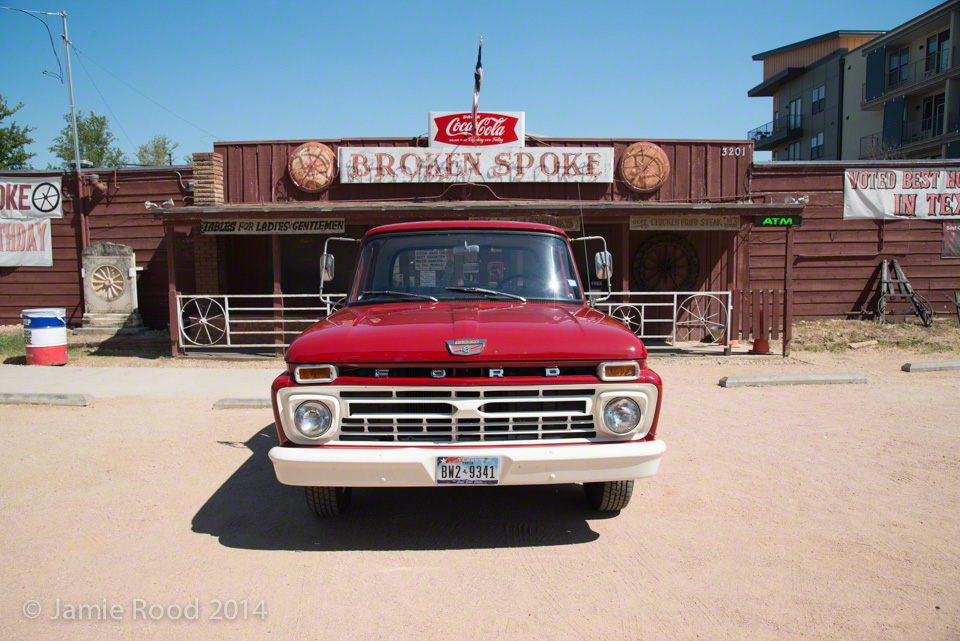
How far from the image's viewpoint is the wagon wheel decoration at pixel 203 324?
1120 centimetres

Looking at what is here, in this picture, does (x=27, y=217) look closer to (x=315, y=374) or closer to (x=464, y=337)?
(x=315, y=374)

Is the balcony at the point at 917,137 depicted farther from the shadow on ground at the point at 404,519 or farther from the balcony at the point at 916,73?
the shadow on ground at the point at 404,519

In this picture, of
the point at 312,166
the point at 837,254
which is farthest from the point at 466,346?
the point at 837,254

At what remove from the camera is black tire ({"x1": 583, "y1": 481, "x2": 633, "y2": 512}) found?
393 centimetres

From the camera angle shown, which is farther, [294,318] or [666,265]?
[666,265]

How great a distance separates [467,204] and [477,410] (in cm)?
817

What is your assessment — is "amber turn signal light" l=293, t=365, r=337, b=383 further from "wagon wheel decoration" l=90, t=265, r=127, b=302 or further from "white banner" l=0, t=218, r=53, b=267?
"white banner" l=0, t=218, r=53, b=267

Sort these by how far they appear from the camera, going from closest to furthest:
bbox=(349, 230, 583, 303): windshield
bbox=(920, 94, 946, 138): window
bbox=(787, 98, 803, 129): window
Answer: bbox=(349, 230, 583, 303): windshield < bbox=(920, 94, 946, 138): window < bbox=(787, 98, 803, 129): window

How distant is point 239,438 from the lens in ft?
20.5

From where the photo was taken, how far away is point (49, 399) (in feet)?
25.2

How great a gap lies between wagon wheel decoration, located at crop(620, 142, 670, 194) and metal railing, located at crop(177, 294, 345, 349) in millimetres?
6118

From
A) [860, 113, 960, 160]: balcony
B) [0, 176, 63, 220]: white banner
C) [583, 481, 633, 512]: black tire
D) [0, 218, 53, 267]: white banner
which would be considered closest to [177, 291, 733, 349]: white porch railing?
[0, 218, 53, 267]: white banner

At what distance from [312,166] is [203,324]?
12.1 feet

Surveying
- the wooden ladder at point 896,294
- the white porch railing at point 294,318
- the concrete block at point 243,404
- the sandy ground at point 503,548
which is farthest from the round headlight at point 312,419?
the wooden ladder at point 896,294
